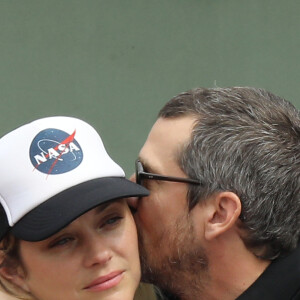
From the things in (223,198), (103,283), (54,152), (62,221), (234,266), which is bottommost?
(234,266)

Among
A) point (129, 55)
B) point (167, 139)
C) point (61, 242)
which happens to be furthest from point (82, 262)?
point (129, 55)

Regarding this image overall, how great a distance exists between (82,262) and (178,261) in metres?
0.45

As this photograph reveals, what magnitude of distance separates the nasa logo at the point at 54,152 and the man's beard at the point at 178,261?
418mm

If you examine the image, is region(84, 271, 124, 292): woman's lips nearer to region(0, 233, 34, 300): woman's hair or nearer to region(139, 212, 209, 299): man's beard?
region(0, 233, 34, 300): woman's hair

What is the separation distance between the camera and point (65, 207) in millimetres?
1942

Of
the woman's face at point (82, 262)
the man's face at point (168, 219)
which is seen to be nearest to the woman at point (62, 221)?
the woman's face at point (82, 262)

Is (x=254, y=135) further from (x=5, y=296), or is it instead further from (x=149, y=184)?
(x=5, y=296)

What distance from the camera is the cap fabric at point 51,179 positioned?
194 cm

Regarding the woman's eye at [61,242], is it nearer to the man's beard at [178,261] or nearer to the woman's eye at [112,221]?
the woman's eye at [112,221]

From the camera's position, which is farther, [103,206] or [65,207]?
[103,206]

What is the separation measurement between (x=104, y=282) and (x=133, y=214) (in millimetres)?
397

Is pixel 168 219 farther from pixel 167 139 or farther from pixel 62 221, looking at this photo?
pixel 62 221

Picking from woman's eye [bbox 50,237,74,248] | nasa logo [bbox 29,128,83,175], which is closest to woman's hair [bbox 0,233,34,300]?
woman's eye [bbox 50,237,74,248]

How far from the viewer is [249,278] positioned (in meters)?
2.28
